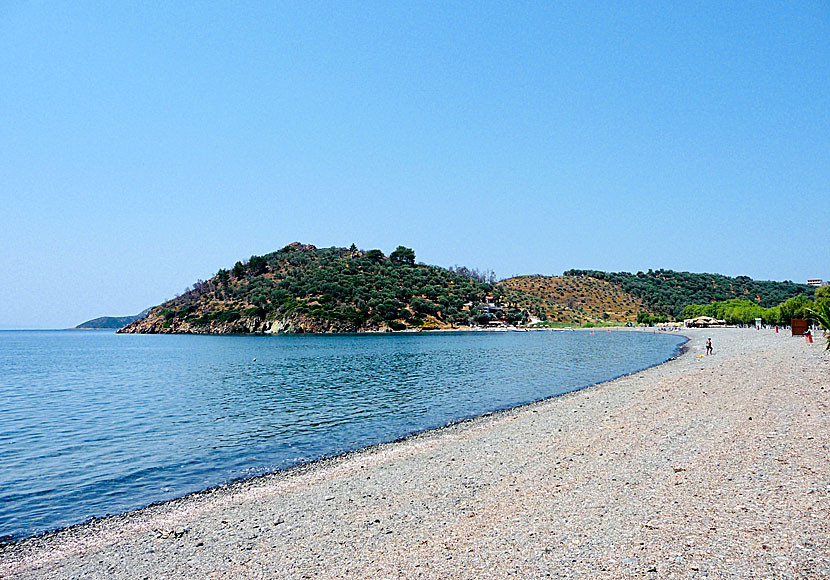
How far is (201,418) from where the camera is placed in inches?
816

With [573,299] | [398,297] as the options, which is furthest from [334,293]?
[573,299]

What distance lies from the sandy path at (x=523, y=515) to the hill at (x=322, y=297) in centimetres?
10397

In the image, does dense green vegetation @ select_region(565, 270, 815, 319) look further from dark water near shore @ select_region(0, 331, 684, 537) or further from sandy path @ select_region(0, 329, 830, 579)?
sandy path @ select_region(0, 329, 830, 579)

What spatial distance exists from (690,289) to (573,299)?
1563 inches

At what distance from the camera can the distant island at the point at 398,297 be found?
119m

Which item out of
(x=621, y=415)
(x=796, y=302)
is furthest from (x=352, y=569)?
(x=796, y=302)

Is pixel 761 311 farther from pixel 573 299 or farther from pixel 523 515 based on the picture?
pixel 523 515

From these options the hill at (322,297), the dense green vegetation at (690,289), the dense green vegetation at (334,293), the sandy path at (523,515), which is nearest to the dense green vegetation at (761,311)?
the dense green vegetation at (690,289)

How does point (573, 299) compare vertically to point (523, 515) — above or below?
above

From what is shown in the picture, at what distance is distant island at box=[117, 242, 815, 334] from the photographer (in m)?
119

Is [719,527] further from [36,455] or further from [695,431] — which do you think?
[36,455]

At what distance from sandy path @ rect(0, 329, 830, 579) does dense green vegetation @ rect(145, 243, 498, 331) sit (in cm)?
10397

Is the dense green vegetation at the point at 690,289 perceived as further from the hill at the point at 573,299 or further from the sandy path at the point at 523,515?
the sandy path at the point at 523,515

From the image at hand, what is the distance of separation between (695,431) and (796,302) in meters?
72.6
